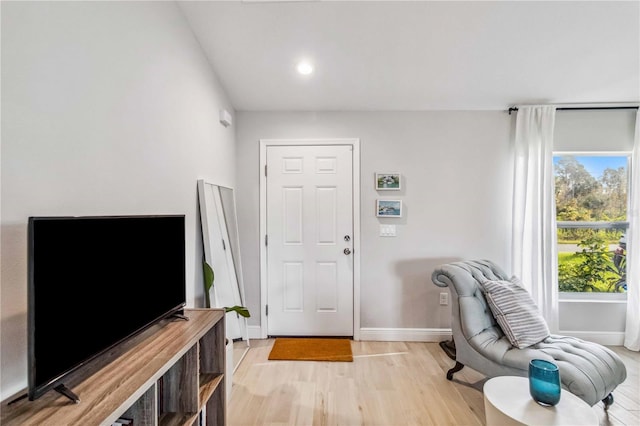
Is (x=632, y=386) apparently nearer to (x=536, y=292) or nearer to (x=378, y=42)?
(x=536, y=292)

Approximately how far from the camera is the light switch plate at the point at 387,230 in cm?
304

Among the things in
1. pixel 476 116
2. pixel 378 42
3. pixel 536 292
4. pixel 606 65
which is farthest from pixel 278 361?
pixel 606 65

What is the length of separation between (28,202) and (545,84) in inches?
141

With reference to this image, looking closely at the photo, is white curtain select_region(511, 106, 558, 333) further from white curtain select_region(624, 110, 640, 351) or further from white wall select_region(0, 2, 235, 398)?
white wall select_region(0, 2, 235, 398)

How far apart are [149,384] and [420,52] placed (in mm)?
2679

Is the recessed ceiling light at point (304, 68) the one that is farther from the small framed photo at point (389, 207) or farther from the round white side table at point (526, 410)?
the round white side table at point (526, 410)

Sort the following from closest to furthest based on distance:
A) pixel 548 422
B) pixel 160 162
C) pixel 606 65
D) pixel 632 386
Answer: pixel 548 422 → pixel 160 162 → pixel 632 386 → pixel 606 65

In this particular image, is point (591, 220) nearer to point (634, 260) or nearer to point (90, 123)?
point (634, 260)

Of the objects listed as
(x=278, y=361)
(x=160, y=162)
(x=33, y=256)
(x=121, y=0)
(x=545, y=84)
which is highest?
(x=545, y=84)

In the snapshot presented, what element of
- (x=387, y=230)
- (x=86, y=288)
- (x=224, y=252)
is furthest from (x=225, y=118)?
(x=86, y=288)

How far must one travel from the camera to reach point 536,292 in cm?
283

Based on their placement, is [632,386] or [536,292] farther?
[536,292]

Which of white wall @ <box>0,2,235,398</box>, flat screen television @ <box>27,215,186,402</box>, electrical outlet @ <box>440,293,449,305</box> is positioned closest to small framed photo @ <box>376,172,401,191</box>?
electrical outlet @ <box>440,293,449,305</box>

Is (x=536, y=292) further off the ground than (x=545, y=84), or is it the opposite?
(x=545, y=84)
